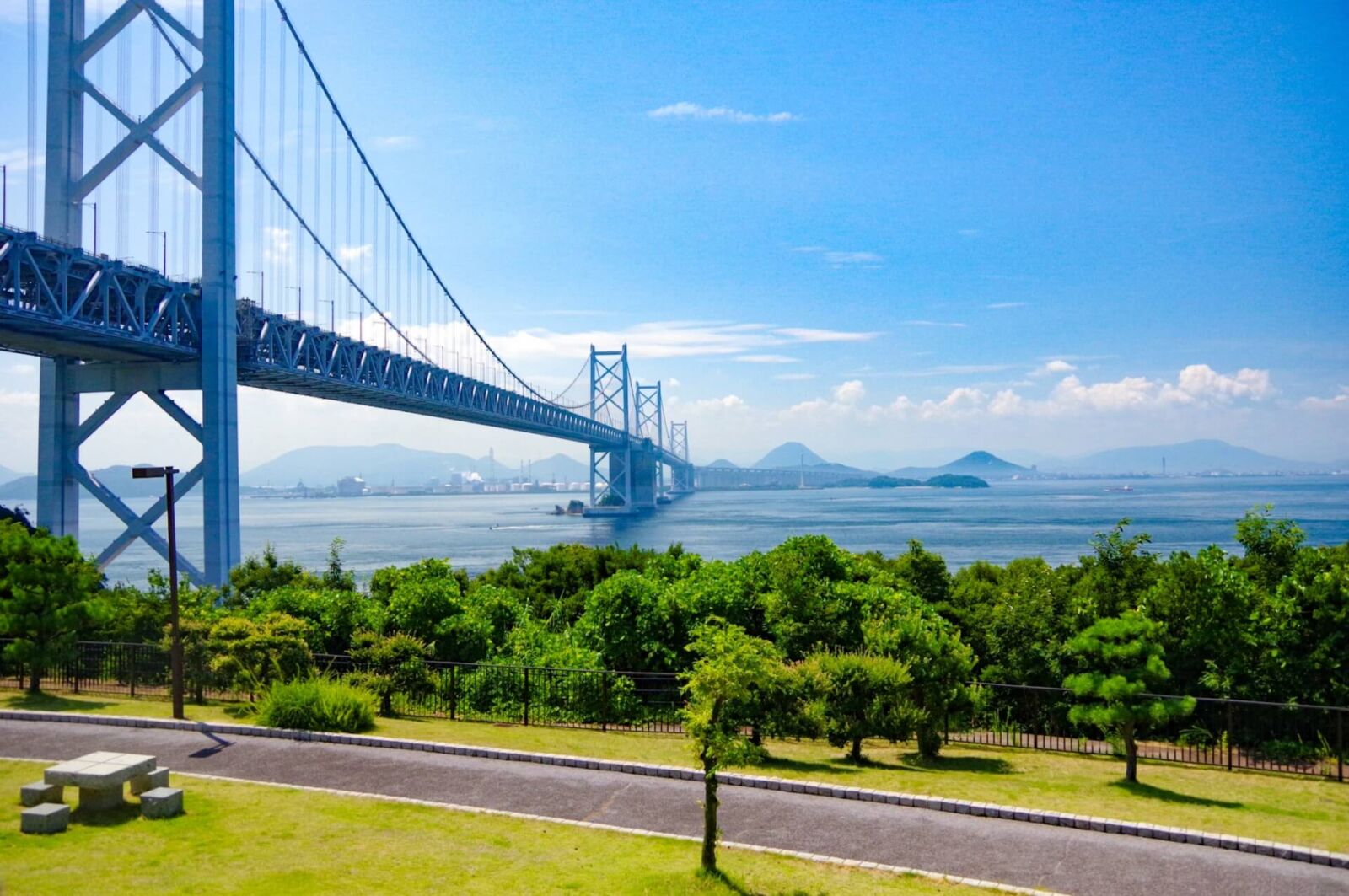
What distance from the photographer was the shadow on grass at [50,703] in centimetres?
1507

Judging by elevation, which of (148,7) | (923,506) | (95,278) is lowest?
(923,506)

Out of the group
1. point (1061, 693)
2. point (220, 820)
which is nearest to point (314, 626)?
point (220, 820)

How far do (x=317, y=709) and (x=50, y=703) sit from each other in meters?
5.31

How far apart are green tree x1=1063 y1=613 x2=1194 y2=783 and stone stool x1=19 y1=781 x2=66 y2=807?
11.4m

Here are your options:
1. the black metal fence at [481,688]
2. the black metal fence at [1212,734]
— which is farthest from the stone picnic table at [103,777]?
the black metal fence at [1212,734]

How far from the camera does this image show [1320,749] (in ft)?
45.1

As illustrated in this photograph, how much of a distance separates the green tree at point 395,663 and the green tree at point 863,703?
6.95 m

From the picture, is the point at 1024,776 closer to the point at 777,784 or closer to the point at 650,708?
the point at 777,784

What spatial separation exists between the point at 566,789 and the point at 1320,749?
10.6m

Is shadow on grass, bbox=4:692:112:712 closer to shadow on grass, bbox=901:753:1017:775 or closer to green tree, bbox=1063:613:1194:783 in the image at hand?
shadow on grass, bbox=901:753:1017:775

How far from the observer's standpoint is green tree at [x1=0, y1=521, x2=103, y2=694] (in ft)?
53.1

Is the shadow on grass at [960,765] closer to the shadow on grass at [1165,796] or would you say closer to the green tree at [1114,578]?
the shadow on grass at [1165,796]

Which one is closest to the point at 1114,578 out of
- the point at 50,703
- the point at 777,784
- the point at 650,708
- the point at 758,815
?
the point at 650,708

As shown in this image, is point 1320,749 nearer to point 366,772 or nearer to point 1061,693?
point 1061,693
